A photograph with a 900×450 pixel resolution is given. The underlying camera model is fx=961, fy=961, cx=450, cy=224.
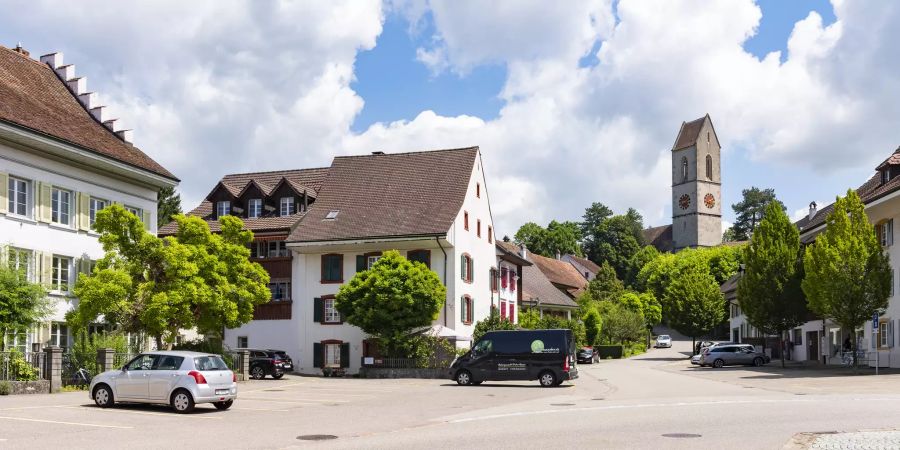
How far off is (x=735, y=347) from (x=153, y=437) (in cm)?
4623

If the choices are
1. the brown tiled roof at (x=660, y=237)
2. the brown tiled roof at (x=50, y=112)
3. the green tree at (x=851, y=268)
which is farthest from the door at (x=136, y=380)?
the brown tiled roof at (x=660, y=237)

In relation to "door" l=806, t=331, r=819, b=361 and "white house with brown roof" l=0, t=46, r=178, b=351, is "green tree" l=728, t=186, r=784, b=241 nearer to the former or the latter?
"door" l=806, t=331, r=819, b=361

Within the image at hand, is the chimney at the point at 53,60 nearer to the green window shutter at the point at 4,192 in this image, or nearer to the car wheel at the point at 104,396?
the green window shutter at the point at 4,192

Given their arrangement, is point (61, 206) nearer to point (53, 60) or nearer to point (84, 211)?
point (84, 211)

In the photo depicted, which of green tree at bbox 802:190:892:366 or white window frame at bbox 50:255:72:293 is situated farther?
green tree at bbox 802:190:892:366

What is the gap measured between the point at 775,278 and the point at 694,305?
24.2m

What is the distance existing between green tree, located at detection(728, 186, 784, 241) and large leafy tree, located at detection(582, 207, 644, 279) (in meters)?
20.4

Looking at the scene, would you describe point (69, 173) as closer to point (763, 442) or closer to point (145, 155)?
point (145, 155)

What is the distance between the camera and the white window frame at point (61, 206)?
35.2 meters

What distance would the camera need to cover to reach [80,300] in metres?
33.7

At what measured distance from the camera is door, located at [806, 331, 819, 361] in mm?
59644

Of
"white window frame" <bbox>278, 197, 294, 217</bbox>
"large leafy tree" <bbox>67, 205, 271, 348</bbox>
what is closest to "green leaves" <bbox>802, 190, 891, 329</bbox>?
"large leafy tree" <bbox>67, 205, 271, 348</bbox>

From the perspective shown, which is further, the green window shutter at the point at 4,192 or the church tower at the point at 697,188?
the church tower at the point at 697,188

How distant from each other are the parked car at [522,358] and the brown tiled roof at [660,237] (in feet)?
409
